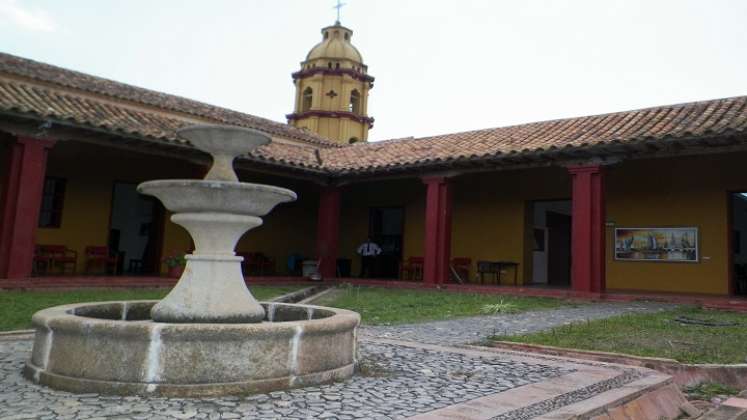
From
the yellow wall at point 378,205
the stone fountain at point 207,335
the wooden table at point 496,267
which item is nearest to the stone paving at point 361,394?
the stone fountain at point 207,335

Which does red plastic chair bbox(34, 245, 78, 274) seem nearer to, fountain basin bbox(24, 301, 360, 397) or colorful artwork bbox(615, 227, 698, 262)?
fountain basin bbox(24, 301, 360, 397)

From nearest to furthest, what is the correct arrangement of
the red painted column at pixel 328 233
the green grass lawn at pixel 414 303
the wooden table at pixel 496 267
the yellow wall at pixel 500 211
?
the green grass lawn at pixel 414 303
the wooden table at pixel 496 267
the yellow wall at pixel 500 211
the red painted column at pixel 328 233

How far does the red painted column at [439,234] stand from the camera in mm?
13062

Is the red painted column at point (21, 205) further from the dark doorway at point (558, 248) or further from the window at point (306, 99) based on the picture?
the window at point (306, 99)

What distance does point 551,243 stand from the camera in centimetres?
1617

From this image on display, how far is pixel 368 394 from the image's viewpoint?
373 cm

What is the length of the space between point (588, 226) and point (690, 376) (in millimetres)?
6400

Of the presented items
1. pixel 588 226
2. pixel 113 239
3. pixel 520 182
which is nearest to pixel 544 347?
pixel 588 226

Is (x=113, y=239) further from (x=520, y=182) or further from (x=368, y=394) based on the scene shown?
(x=368, y=394)

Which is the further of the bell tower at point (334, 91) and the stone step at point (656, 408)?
the bell tower at point (334, 91)

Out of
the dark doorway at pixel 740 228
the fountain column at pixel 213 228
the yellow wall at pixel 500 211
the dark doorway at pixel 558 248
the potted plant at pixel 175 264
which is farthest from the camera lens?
the dark doorway at pixel 558 248

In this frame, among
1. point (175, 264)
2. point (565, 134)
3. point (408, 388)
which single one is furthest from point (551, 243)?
point (408, 388)

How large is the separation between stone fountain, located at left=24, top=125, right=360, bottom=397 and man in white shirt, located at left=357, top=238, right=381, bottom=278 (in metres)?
11.2

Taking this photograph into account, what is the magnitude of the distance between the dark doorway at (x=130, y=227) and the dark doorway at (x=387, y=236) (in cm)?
618
